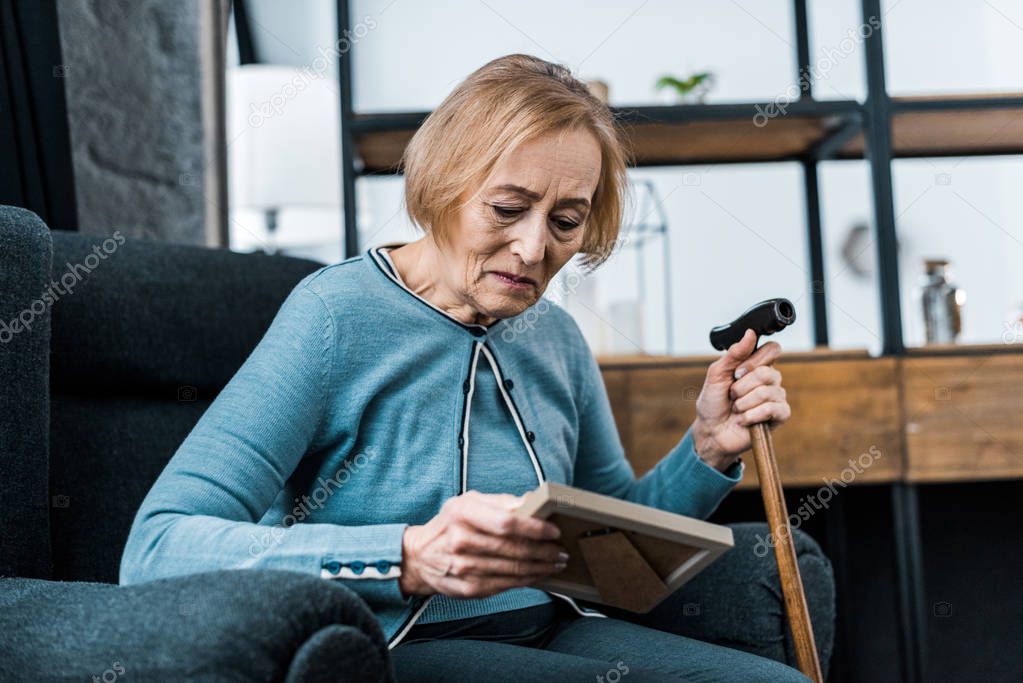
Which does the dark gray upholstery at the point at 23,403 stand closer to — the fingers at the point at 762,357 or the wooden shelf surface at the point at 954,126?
the fingers at the point at 762,357

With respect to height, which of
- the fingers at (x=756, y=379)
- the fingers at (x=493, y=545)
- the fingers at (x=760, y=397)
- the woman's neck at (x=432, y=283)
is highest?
the woman's neck at (x=432, y=283)

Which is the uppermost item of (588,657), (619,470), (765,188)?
(765,188)

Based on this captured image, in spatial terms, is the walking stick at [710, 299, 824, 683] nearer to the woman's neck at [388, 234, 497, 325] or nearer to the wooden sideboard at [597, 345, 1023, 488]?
the woman's neck at [388, 234, 497, 325]

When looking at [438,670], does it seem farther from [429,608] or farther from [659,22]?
[659,22]

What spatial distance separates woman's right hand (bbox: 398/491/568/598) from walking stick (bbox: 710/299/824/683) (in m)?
0.42

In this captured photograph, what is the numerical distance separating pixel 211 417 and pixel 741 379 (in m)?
0.64

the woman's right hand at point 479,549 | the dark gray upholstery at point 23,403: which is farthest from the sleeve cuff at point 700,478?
the dark gray upholstery at point 23,403

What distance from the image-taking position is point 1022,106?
2232 millimetres

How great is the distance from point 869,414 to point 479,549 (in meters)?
1.45

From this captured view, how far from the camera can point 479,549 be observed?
865 millimetres

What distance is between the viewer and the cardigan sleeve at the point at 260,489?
919 mm

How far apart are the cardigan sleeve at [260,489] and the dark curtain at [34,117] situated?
70 cm

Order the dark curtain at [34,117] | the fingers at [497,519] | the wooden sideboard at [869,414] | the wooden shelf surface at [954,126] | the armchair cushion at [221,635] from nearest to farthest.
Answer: the armchair cushion at [221,635]
the fingers at [497,519]
the dark curtain at [34,117]
the wooden sideboard at [869,414]
the wooden shelf surface at [954,126]

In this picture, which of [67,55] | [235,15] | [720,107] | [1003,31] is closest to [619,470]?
[720,107]
